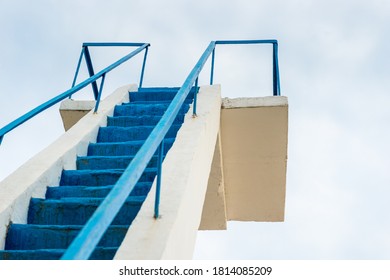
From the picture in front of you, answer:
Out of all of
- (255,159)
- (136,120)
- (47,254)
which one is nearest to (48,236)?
(47,254)

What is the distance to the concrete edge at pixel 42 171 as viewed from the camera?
365 centimetres

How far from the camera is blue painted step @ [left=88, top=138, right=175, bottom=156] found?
4746 mm

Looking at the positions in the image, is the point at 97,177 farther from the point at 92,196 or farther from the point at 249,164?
the point at 249,164

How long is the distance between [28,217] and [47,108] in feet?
2.73

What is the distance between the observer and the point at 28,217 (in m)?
3.78

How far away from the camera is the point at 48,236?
3391 millimetres

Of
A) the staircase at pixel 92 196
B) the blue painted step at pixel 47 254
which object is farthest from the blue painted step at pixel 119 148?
the blue painted step at pixel 47 254

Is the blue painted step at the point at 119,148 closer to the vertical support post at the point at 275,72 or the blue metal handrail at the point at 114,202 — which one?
the blue metal handrail at the point at 114,202

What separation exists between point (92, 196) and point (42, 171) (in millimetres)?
511

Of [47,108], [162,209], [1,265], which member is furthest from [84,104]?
[1,265]

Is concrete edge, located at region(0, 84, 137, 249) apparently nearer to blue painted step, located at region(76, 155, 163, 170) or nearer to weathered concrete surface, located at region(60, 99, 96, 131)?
blue painted step, located at region(76, 155, 163, 170)

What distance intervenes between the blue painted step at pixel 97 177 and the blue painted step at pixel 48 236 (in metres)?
0.80

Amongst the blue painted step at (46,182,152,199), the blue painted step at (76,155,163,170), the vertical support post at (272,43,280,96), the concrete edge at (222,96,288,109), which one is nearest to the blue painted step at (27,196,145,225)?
the blue painted step at (46,182,152,199)

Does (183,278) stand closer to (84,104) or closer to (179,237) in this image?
(179,237)
